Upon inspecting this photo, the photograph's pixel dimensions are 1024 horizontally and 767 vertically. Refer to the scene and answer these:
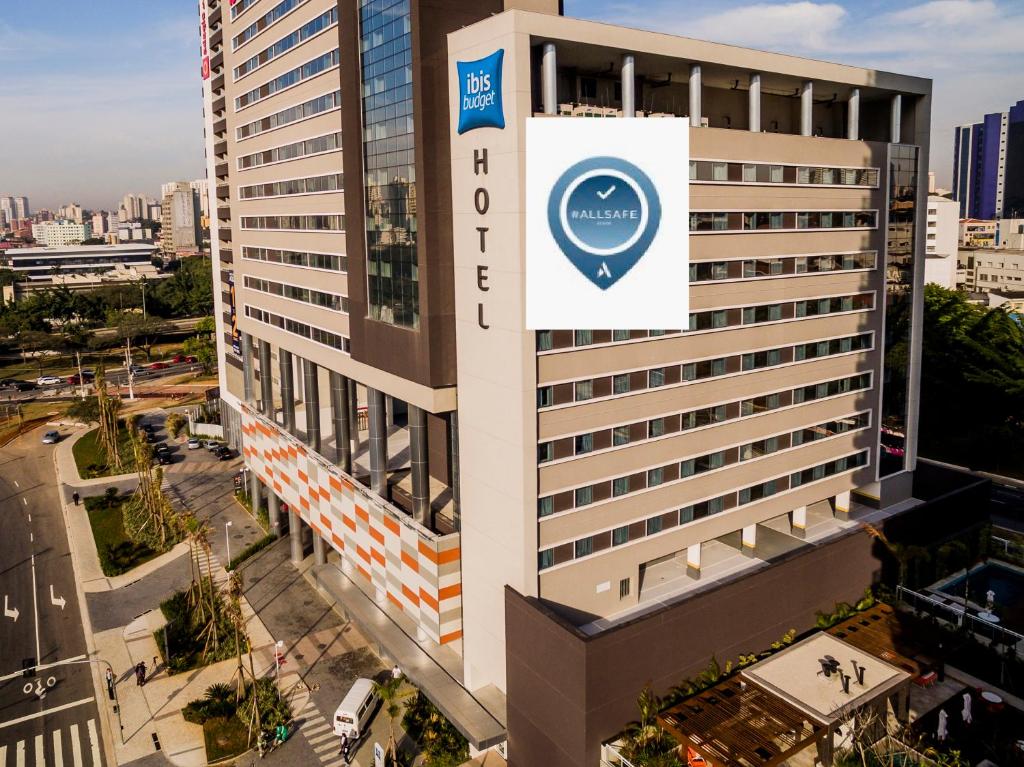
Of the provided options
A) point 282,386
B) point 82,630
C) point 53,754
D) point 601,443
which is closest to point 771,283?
point 601,443

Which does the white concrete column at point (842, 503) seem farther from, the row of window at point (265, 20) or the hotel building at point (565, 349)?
the row of window at point (265, 20)

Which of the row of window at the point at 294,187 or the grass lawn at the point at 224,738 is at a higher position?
the row of window at the point at 294,187

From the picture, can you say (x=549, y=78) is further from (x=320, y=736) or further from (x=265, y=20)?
(x=320, y=736)

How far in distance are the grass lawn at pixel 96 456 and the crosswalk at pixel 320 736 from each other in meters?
56.3

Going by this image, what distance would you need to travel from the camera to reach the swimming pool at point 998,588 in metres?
49.0

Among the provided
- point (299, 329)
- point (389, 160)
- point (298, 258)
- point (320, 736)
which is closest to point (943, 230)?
point (299, 329)

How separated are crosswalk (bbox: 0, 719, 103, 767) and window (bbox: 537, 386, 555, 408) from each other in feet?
101

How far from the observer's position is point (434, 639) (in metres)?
43.8

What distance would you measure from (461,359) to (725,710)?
798 inches

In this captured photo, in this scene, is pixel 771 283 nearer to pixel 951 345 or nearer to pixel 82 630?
pixel 82 630

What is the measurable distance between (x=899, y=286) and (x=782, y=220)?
503 inches

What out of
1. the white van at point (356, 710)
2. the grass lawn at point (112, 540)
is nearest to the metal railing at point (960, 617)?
the white van at point (356, 710)

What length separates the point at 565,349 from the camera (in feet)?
117

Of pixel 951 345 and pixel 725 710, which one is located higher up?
pixel 951 345
